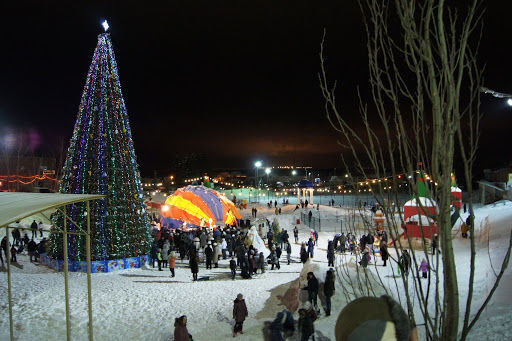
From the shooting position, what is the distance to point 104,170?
47.5ft

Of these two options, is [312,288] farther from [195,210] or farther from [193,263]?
[195,210]

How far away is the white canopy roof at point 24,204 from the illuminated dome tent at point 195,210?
679 inches

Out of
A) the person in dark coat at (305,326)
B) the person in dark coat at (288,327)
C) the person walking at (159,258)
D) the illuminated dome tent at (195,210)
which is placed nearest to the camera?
the person in dark coat at (305,326)

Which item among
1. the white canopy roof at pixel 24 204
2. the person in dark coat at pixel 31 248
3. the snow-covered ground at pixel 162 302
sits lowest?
the snow-covered ground at pixel 162 302

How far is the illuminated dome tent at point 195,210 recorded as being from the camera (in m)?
24.8

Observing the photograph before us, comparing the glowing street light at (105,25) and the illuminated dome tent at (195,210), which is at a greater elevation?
the glowing street light at (105,25)

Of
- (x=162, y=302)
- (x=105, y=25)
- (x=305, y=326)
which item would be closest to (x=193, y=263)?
(x=162, y=302)

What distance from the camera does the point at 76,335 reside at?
28.4ft

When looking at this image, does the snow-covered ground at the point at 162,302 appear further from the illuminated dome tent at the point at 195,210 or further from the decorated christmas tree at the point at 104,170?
the illuminated dome tent at the point at 195,210

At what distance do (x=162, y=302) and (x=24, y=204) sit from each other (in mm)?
5884

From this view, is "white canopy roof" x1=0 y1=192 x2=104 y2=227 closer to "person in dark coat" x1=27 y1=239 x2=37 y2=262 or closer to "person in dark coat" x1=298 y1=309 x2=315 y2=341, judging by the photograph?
"person in dark coat" x1=298 y1=309 x2=315 y2=341

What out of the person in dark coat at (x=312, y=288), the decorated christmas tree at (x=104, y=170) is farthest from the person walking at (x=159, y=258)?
the person in dark coat at (x=312, y=288)

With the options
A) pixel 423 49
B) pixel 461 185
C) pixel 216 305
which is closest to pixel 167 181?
pixel 461 185

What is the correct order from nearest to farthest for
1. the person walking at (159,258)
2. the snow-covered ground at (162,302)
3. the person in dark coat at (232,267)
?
1. the snow-covered ground at (162,302)
2. the person in dark coat at (232,267)
3. the person walking at (159,258)
